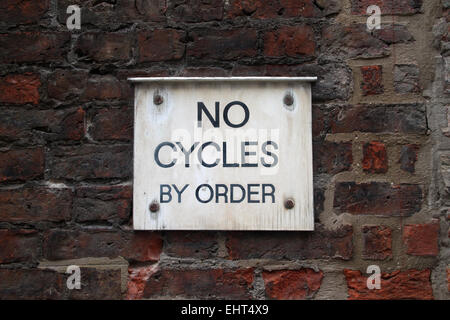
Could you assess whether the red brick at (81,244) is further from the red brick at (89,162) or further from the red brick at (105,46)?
the red brick at (105,46)

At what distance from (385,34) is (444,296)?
27.4 inches

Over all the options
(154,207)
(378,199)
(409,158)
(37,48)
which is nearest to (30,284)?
(154,207)

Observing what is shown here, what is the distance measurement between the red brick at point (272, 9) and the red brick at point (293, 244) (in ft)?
1.87

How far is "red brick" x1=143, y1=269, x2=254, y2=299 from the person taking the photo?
4.07 ft

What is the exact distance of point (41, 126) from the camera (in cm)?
130

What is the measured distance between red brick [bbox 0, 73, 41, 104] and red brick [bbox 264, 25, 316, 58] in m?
0.63

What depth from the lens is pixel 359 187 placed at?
49.3 inches

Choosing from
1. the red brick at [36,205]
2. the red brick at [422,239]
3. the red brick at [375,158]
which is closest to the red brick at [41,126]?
the red brick at [36,205]

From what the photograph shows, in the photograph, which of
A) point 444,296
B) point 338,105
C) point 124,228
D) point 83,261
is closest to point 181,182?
point 124,228

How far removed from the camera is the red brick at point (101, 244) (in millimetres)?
1263

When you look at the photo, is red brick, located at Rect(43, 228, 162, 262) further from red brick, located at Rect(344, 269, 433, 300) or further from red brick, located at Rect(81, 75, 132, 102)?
red brick, located at Rect(344, 269, 433, 300)

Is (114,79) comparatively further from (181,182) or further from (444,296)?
(444,296)

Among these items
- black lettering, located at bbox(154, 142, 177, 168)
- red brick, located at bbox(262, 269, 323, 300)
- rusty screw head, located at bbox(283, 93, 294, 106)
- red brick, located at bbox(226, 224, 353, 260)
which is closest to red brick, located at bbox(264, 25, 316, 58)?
rusty screw head, located at bbox(283, 93, 294, 106)

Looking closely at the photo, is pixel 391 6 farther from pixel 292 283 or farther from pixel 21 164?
pixel 21 164
